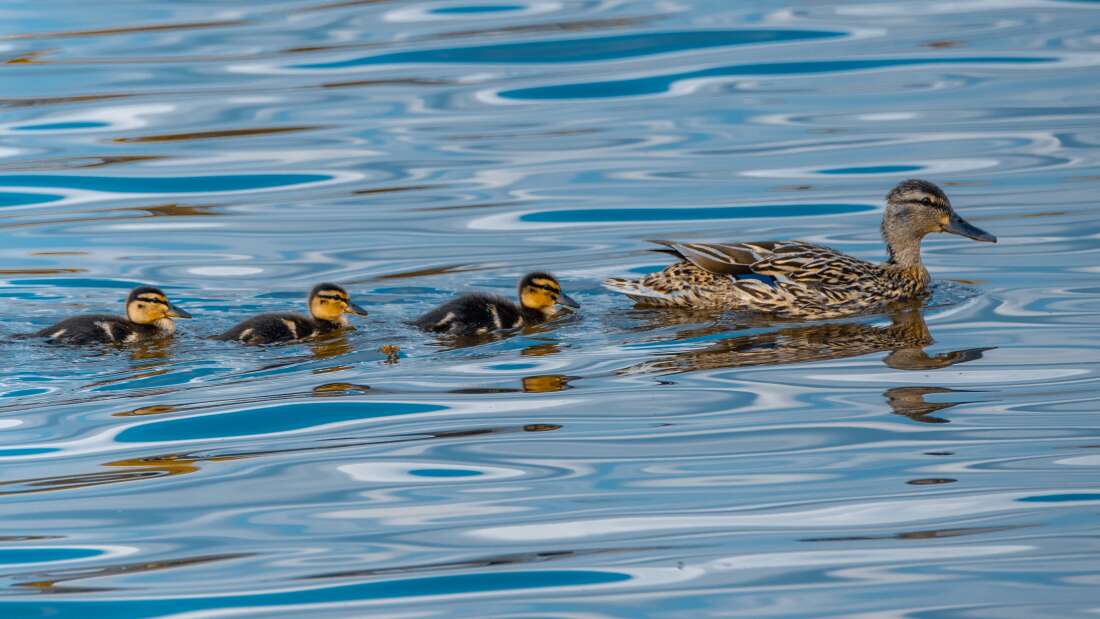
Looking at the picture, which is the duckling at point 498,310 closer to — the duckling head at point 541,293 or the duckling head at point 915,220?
the duckling head at point 541,293

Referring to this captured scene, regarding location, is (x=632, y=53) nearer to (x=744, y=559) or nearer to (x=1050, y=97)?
(x=1050, y=97)

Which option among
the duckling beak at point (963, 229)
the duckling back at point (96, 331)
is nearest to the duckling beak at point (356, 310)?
the duckling back at point (96, 331)

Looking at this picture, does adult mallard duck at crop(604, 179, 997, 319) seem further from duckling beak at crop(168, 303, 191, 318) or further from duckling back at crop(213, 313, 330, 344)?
duckling beak at crop(168, 303, 191, 318)

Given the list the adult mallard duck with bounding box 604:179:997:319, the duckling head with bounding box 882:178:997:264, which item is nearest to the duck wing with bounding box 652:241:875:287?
the adult mallard duck with bounding box 604:179:997:319

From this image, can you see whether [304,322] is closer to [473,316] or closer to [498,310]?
[473,316]

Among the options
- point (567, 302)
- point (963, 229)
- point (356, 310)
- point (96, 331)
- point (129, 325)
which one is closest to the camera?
point (96, 331)

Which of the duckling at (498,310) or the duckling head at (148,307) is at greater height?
the duckling head at (148,307)

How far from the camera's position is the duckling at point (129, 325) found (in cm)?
810

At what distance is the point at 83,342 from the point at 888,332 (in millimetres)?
3529

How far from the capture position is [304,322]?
834 cm

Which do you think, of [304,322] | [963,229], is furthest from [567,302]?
[963,229]

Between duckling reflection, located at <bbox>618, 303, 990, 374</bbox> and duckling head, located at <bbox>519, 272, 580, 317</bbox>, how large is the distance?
850 millimetres

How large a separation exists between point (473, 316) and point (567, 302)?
20.7 inches

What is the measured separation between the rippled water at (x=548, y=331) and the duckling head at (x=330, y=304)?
0.51 feet
